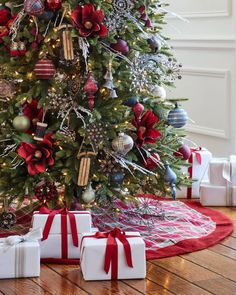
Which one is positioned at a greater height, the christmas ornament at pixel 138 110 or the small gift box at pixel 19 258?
the christmas ornament at pixel 138 110

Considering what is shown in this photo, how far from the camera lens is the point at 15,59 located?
145 inches

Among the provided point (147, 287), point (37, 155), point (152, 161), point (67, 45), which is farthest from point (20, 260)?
point (67, 45)

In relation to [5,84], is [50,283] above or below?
below

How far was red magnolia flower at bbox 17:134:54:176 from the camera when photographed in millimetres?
3543

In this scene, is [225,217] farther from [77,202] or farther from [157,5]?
[157,5]

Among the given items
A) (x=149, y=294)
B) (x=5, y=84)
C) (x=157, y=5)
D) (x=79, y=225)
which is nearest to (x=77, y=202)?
(x=79, y=225)

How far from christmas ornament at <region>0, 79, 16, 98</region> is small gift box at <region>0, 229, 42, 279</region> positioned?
0.90 metres

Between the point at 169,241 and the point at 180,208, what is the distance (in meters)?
0.66

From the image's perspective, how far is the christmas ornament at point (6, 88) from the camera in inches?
144

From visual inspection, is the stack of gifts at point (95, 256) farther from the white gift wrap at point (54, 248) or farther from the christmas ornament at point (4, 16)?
the christmas ornament at point (4, 16)

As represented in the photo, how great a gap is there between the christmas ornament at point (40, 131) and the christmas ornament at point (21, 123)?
7 centimetres

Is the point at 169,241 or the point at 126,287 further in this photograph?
the point at 169,241

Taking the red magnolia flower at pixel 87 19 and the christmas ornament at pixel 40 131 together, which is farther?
the christmas ornament at pixel 40 131

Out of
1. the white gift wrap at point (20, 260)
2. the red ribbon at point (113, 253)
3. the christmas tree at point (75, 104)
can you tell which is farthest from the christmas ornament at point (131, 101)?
the white gift wrap at point (20, 260)
